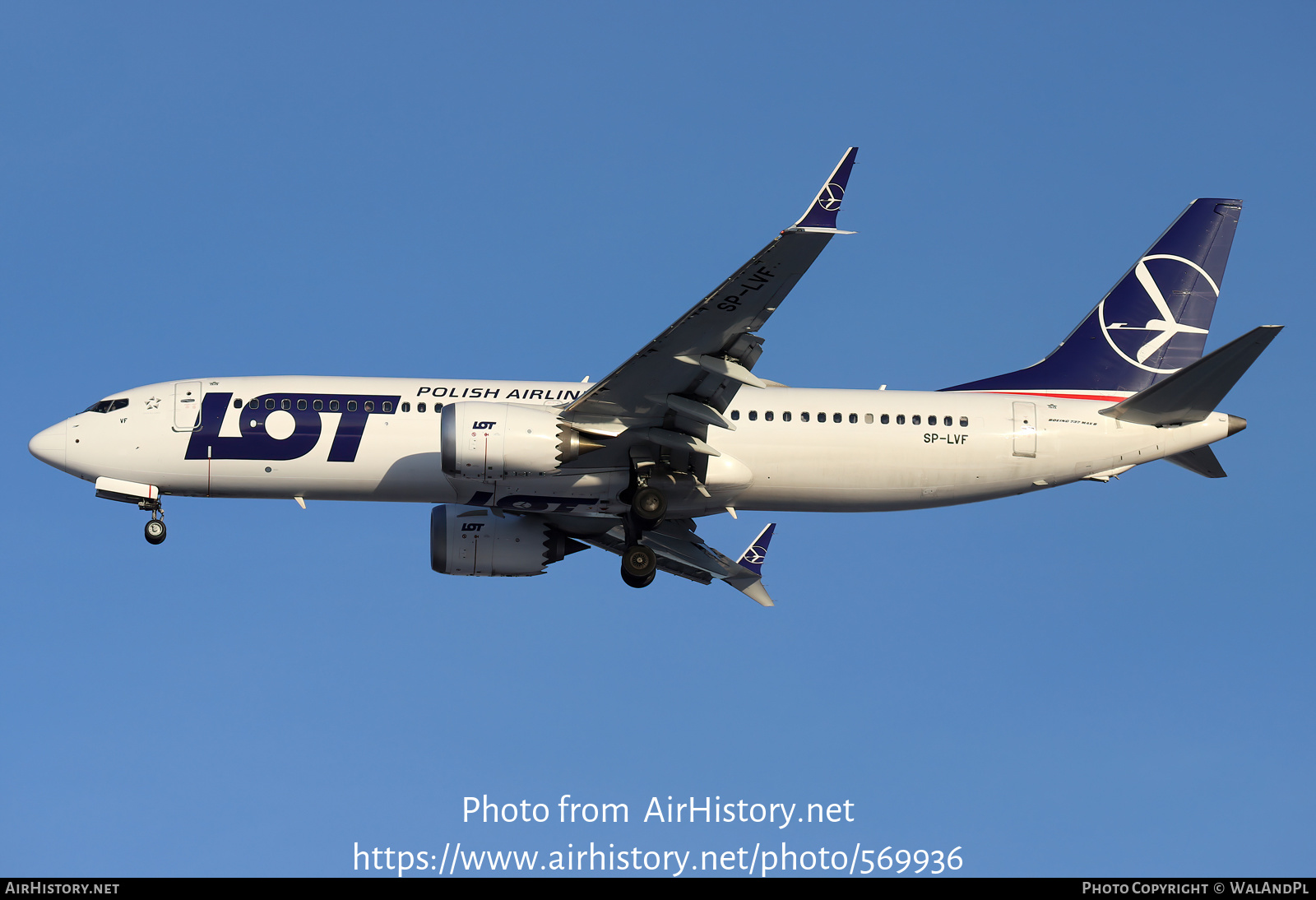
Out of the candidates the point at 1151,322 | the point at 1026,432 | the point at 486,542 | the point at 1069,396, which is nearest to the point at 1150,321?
the point at 1151,322

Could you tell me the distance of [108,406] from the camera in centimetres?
3372

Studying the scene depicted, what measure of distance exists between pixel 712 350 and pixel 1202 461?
45.0ft

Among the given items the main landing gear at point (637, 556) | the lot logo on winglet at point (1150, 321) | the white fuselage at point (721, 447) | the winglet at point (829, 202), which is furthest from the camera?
the lot logo on winglet at point (1150, 321)

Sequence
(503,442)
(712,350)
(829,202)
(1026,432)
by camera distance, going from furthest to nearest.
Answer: (1026,432) < (503,442) < (712,350) < (829,202)

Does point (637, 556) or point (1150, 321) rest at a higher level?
point (1150, 321)

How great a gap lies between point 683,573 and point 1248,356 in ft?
53.5

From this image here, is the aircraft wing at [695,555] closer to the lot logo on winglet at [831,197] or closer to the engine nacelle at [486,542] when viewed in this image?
the engine nacelle at [486,542]

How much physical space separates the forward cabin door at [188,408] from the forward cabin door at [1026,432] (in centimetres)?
2018

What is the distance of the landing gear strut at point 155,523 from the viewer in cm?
3328

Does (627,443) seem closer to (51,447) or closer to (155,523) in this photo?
(155,523)

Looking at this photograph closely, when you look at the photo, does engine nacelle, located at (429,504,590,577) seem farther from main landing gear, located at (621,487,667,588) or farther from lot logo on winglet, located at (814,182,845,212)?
lot logo on winglet, located at (814,182,845,212)

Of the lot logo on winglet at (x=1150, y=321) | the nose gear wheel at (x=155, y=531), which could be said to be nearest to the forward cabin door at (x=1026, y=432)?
the lot logo on winglet at (x=1150, y=321)

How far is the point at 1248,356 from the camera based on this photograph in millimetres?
29906

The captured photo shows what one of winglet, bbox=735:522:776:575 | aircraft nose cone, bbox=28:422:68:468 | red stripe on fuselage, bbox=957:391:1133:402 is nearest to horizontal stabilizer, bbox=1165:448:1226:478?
red stripe on fuselage, bbox=957:391:1133:402
